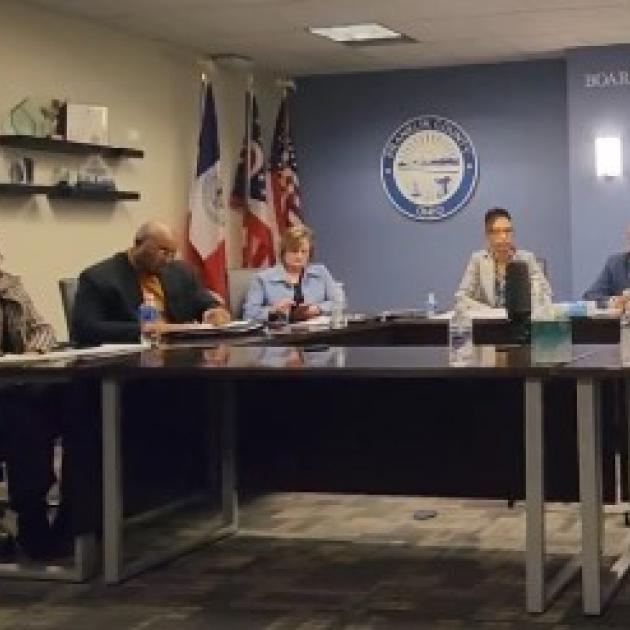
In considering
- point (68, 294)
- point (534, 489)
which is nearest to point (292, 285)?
point (68, 294)

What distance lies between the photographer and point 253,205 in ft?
27.8

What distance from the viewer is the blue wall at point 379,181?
8.51m

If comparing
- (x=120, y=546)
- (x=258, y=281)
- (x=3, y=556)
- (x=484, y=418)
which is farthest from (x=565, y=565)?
(x=258, y=281)

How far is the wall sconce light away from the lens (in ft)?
26.2

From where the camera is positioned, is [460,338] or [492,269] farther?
[492,269]

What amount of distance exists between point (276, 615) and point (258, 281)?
293 cm

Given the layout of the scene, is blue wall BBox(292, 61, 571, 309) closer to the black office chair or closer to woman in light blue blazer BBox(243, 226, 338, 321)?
woman in light blue blazer BBox(243, 226, 338, 321)

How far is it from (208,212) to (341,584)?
170 inches

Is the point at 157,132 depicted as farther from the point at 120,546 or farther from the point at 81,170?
the point at 120,546

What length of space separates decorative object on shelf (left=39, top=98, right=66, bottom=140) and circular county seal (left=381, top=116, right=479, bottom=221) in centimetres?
277

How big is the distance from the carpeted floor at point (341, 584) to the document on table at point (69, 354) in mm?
677

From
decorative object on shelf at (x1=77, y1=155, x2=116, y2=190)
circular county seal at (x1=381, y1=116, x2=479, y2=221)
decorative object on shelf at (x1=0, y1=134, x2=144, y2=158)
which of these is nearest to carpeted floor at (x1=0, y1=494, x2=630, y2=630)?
decorative object on shelf at (x1=0, y1=134, x2=144, y2=158)

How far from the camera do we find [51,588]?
3.98 meters

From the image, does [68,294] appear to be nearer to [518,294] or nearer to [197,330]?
[197,330]
